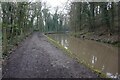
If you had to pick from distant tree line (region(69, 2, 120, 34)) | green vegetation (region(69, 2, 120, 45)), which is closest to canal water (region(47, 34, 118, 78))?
green vegetation (region(69, 2, 120, 45))

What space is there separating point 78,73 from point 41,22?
195ft

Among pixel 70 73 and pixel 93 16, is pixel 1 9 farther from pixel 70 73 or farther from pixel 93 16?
pixel 93 16

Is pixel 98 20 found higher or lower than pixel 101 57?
higher

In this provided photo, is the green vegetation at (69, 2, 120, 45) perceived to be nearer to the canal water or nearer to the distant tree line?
the distant tree line

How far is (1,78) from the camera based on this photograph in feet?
22.3

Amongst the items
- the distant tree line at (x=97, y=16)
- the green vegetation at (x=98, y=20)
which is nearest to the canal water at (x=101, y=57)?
the green vegetation at (x=98, y=20)

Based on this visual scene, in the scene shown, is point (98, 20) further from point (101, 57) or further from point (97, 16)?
point (101, 57)

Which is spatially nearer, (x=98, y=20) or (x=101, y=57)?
(x=101, y=57)

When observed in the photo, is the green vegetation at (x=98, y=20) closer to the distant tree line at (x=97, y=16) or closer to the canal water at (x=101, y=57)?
the distant tree line at (x=97, y=16)

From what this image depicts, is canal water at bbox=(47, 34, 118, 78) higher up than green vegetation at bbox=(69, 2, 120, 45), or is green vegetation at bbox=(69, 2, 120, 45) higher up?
green vegetation at bbox=(69, 2, 120, 45)

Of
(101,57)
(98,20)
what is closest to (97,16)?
(98,20)

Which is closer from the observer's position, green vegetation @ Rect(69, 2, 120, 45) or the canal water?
the canal water

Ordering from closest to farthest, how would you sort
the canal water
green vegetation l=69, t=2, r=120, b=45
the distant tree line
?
the canal water, green vegetation l=69, t=2, r=120, b=45, the distant tree line

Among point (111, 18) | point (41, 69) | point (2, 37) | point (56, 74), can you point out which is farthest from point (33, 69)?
point (111, 18)
